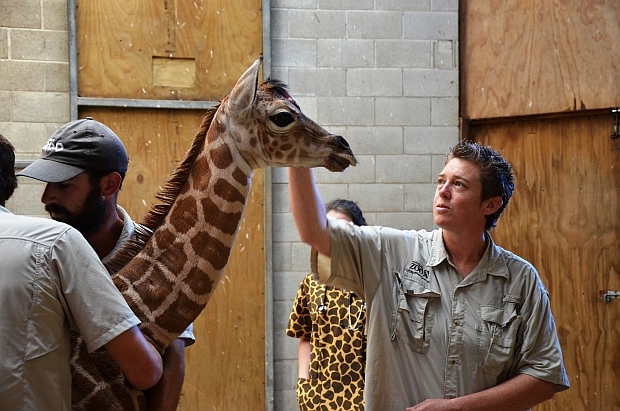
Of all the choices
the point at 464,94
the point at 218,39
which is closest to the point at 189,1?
the point at 218,39

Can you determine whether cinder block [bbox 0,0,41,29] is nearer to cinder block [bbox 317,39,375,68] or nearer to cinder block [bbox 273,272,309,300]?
cinder block [bbox 317,39,375,68]

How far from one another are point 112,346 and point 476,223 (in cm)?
123

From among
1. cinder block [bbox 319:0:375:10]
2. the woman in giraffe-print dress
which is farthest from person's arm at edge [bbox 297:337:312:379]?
cinder block [bbox 319:0:375:10]

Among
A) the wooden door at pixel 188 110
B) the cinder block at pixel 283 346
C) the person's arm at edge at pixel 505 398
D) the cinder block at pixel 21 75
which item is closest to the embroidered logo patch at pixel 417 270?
the person's arm at edge at pixel 505 398

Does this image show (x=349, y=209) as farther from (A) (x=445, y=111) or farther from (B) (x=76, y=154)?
(A) (x=445, y=111)

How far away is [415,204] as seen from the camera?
506 centimetres

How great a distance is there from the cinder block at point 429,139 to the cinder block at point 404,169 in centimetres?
6

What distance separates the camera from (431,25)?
16.7 ft

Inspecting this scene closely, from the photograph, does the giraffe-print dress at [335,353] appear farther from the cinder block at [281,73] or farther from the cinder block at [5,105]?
the cinder block at [5,105]

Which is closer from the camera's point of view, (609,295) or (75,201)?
(75,201)

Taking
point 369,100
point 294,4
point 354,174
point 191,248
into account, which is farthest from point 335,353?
point 294,4

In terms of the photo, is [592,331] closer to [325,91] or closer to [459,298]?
[325,91]

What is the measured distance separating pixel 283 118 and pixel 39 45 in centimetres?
327

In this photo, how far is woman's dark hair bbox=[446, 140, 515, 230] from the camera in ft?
7.37
